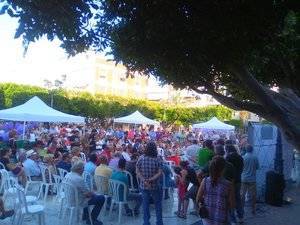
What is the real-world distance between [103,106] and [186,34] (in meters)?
35.6

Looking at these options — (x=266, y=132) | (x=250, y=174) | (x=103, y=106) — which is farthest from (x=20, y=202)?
(x=103, y=106)

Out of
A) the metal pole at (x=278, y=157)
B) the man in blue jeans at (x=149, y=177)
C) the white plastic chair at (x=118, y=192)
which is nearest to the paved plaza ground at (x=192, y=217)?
the white plastic chair at (x=118, y=192)

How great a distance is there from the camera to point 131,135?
2916cm

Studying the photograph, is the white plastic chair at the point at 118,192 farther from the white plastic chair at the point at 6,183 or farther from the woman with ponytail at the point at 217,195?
the woman with ponytail at the point at 217,195

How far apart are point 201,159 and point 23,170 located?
13.7 feet

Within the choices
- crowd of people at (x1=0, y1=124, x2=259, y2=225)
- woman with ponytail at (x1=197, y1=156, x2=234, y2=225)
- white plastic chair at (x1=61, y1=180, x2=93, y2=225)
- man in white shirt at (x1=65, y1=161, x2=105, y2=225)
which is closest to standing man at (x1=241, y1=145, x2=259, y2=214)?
crowd of people at (x1=0, y1=124, x2=259, y2=225)

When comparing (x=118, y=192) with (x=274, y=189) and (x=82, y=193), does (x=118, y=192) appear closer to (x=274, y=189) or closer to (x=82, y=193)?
(x=82, y=193)

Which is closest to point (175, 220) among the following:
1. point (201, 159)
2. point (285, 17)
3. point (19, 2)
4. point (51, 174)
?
point (201, 159)

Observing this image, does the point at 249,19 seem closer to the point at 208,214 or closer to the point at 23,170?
the point at 208,214

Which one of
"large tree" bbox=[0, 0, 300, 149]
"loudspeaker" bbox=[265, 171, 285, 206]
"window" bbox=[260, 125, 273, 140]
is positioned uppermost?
"large tree" bbox=[0, 0, 300, 149]

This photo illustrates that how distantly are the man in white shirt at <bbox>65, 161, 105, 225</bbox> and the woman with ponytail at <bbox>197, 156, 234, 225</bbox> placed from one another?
9.69 ft

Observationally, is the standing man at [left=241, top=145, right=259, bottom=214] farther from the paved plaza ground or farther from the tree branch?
the tree branch

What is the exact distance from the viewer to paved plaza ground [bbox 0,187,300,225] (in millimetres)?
9046

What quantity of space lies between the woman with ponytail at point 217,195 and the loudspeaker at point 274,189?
7377mm
